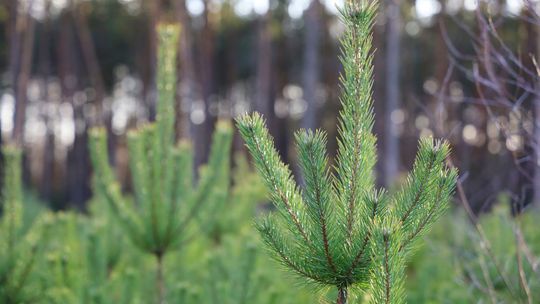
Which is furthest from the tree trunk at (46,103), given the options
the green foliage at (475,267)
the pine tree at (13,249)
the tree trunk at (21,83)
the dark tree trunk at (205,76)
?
the green foliage at (475,267)

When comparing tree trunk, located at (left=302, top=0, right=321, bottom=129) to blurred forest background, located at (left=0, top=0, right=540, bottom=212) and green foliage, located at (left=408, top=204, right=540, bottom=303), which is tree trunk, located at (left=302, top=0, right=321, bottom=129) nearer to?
blurred forest background, located at (left=0, top=0, right=540, bottom=212)

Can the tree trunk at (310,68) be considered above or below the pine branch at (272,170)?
above

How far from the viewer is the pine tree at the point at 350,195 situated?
1758 mm

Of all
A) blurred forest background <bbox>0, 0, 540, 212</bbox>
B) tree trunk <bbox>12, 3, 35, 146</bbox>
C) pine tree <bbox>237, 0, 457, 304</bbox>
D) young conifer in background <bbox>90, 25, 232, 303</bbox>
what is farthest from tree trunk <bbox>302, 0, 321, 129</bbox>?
pine tree <bbox>237, 0, 457, 304</bbox>

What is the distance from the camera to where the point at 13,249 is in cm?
409

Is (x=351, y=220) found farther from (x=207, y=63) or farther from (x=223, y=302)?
(x=207, y=63)

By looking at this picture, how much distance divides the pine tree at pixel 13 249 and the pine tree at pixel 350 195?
2.70 m

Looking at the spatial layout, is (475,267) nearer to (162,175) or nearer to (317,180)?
(162,175)

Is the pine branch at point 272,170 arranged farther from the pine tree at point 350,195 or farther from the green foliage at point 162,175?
the green foliage at point 162,175

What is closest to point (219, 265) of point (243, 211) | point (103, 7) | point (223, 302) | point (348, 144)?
point (223, 302)

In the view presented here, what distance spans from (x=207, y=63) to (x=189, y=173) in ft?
52.8

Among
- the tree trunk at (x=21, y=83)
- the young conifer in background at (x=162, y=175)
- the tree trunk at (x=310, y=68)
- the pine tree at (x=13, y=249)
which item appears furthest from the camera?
the tree trunk at (x=310, y=68)

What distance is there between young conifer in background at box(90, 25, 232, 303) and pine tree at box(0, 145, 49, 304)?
534mm

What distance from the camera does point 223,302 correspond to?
4059 mm
